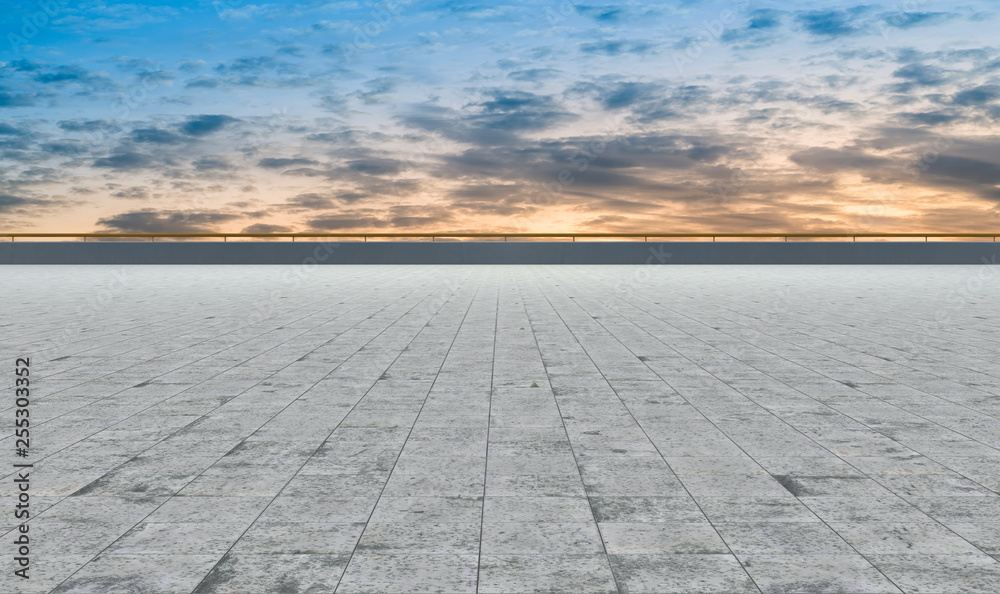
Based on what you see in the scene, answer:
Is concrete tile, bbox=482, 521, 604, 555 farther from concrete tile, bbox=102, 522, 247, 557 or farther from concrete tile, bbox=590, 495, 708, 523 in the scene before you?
concrete tile, bbox=102, 522, 247, 557

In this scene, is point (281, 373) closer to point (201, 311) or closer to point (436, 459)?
point (436, 459)

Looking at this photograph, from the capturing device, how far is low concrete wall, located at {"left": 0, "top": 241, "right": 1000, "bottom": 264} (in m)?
35.4

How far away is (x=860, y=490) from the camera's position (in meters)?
4.03

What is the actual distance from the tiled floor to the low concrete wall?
25284 millimetres

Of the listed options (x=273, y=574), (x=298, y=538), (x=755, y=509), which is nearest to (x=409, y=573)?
(x=273, y=574)

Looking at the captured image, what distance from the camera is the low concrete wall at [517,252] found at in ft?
116

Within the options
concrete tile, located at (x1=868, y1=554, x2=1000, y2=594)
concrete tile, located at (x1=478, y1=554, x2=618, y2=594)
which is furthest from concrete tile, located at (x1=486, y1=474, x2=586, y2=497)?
concrete tile, located at (x1=868, y1=554, x2=1000, y2=594)

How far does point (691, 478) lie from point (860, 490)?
2.82 ft

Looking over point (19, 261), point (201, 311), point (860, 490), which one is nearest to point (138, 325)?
point (201, 311)

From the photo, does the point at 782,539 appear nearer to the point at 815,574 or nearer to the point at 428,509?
the point at 815,574

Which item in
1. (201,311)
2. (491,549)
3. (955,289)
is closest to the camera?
(491,549)

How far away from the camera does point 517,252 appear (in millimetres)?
36625

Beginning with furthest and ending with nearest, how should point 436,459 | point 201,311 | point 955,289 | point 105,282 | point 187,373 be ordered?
→ 1. point 105,282
2. point 955,289
3. point 201,311
4. point 187,373
5. point 436,459

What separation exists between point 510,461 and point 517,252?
32228 mm
